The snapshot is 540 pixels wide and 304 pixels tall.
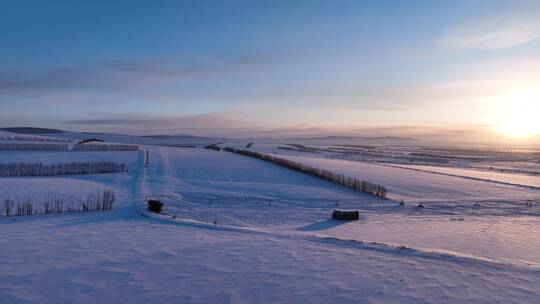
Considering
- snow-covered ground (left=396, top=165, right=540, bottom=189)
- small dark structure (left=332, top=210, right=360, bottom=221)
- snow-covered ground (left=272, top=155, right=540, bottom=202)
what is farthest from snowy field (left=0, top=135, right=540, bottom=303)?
snow-covered ground (left=396, top=165, right=540, bottom=189)

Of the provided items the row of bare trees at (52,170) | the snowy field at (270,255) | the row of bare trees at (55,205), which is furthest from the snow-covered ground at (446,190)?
the row of bare trees at (52,170)

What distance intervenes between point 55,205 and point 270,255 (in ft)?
37.1

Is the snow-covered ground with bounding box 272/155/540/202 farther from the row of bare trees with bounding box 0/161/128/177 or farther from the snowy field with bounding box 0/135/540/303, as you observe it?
the row of bare trees with bounding box 0/161/128/177

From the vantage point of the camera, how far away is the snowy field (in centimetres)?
736

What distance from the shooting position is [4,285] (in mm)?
7445

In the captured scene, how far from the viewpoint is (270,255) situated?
9.73m

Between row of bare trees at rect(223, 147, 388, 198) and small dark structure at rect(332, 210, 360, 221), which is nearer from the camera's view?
small dark structure at rect(332, 210, 360, 221)

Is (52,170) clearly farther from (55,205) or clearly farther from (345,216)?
(345,216)

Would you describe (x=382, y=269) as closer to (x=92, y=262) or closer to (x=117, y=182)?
(x=92, y=262)

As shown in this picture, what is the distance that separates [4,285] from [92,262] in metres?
1.72

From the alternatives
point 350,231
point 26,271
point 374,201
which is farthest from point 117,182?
point 26,271

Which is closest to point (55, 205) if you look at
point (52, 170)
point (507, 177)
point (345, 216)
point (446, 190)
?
point (345, 216)

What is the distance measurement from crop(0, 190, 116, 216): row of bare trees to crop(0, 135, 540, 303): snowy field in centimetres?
96

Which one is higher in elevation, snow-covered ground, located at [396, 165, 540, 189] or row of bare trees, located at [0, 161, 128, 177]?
snow-covered ground, located at [396, 165, 540, 189]
